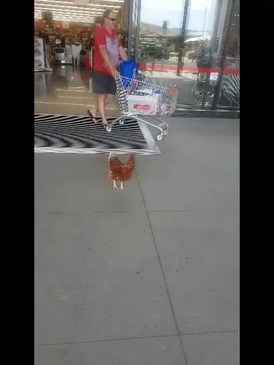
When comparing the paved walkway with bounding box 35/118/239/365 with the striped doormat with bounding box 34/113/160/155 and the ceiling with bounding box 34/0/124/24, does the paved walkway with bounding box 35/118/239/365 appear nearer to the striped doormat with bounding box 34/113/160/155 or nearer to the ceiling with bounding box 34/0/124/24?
the striped doormat with bounding box 34/113/160/155

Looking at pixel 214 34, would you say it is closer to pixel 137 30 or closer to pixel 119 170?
pixel 137 30

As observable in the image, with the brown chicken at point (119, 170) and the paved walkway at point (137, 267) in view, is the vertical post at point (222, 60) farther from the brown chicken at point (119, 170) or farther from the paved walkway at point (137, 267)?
the brown chicken at point (119, 170)

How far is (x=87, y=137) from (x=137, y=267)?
324 cm

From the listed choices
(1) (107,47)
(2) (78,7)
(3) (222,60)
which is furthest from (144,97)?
(2) (78,7)

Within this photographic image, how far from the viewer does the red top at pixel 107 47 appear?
540 cm

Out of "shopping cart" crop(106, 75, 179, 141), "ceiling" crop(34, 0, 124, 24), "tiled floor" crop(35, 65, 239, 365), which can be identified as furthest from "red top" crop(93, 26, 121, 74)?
"ceiling" crop(34, 0, 124, 24)

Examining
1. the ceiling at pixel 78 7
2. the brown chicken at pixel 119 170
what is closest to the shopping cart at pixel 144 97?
the brown chicken at pixel 119 170

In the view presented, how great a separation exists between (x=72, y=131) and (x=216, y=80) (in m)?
3.41

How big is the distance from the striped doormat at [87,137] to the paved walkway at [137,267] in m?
0.59

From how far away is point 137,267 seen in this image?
8.63ft

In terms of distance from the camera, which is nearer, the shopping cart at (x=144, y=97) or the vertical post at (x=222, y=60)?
the shopping cart at (x=144, y=97)

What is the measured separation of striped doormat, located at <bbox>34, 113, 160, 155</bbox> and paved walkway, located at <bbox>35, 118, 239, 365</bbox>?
1.92 feet

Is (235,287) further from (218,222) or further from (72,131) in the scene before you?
(72,131)
